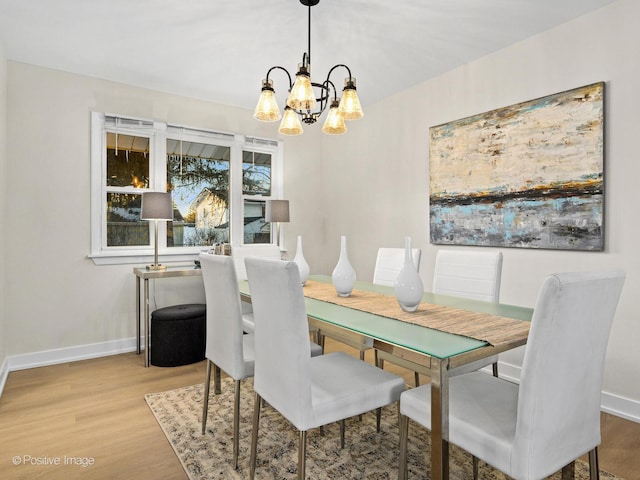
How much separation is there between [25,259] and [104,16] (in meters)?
2.07

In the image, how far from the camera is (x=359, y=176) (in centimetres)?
437

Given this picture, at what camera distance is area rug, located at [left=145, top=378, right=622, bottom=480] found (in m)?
1.80

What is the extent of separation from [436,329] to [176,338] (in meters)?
2.46

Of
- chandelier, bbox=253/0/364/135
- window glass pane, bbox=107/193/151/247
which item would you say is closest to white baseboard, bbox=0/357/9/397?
window glass pane, bbox=107/193/151/247

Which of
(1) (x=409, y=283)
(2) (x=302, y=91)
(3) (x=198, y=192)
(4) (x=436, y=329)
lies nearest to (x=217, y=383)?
(1) (x=409, y=283)

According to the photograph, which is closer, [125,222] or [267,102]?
[267,102]

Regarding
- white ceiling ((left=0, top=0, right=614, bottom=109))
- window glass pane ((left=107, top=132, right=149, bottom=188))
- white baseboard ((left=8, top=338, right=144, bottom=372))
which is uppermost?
white ceiling ((left=0, top=0, right=614, bottom=109))

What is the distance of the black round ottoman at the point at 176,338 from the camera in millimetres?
3215

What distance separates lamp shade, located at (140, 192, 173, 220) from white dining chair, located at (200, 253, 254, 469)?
5.06 feet

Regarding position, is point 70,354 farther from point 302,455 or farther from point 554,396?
point 554,396

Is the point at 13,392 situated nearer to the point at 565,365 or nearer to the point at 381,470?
the point at 381,470

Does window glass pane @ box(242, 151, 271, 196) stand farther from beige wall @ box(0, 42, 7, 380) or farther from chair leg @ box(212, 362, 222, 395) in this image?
chair leg @ box(212, 362, 222, 395)

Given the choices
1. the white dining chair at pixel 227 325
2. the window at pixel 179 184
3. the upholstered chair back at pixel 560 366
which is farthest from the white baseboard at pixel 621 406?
the window at pixel 179 184

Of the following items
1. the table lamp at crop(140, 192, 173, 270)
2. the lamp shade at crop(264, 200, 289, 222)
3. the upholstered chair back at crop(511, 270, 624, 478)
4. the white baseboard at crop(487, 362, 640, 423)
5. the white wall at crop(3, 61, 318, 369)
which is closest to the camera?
the upholstered chair back at crop(511, 270, 624, 478)
